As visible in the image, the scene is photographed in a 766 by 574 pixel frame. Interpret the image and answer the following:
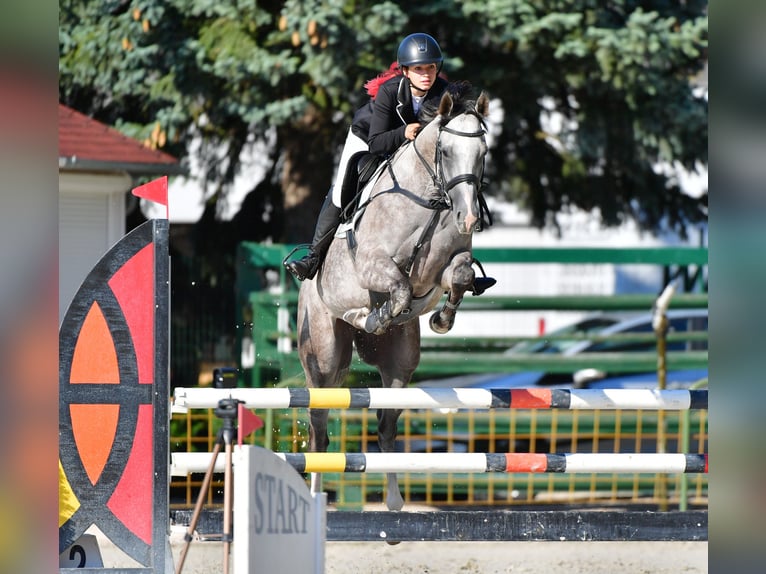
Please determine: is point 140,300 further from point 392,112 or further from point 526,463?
point 526,463

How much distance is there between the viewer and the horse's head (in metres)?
4.62

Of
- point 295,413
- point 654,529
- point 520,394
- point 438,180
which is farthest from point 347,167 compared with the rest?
point 295,413

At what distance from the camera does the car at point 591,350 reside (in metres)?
9.88

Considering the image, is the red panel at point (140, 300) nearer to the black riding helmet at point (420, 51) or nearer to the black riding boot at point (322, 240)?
the black riding boot at point (322, 240)

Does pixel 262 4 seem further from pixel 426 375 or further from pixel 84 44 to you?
pixel 426 375

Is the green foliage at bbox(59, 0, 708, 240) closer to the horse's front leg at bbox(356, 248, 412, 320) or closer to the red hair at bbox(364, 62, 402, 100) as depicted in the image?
the red hair at bbox(364, 62, 402, 100)

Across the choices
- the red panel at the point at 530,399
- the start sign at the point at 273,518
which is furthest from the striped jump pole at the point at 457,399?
the start sign at the point at 273,518

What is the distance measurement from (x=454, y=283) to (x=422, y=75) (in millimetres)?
960

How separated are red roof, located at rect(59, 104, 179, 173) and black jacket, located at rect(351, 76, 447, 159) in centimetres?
477

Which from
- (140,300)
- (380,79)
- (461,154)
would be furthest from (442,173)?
(140,300)

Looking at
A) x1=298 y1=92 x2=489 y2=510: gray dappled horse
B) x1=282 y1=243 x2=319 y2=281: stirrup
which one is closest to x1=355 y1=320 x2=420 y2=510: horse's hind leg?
x1=298 y1=92 x2=489 y2=510: gray dappled horse

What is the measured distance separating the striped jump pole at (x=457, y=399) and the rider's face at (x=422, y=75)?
1.37 m

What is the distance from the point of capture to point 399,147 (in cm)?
521
